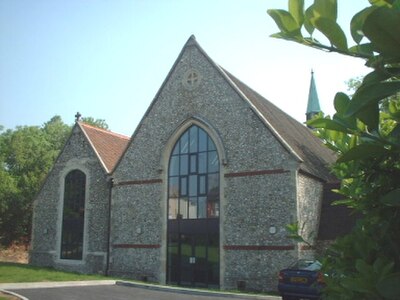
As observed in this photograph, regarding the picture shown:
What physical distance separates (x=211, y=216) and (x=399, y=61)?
2031 centimetres

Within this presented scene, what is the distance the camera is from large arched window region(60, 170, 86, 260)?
25703 millimetres

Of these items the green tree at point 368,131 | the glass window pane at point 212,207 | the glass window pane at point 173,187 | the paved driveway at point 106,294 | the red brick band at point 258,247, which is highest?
the glass window pane at point 173,187

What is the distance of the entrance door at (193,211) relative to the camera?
21125 millimetres

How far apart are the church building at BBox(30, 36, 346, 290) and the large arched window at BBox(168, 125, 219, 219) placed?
55 mm

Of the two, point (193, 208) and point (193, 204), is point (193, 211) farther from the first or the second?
point (193, 204)

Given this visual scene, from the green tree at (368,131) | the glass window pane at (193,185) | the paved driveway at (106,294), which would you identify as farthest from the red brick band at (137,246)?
the green tree at (368,131)

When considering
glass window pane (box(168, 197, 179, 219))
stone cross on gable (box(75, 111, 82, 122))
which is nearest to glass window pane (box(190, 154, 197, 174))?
glass window pane (box(168, 197, 179, 219))

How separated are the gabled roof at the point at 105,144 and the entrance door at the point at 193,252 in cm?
615

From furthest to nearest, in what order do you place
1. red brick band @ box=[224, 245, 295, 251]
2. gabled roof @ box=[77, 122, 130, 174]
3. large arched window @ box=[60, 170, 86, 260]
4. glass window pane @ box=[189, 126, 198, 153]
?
gabled roof @ box=[77, 122, 130, 174], large arched window @ box=[60, 170, 86, 260], glass window pane @ box=[189, 126, 198, 153], red brick band @ box=[224, 245, 295, 251]

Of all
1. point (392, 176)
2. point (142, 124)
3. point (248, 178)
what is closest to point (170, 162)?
point (142, 124)

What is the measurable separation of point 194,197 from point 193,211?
0.73m

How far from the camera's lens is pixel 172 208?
22.9 meters

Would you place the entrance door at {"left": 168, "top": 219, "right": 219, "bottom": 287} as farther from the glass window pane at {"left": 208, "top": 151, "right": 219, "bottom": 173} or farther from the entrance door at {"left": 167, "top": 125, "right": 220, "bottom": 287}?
the glass window pane at {"left": 208, "top": 151, "right": 219, "bottom": 173}

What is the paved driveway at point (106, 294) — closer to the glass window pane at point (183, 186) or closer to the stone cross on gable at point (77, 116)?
the glass window pane at point (183, 186)
